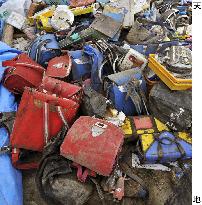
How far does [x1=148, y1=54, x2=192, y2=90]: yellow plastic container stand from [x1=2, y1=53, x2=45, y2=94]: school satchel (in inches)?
52.9

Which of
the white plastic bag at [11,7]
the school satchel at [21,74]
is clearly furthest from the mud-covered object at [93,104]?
the white plastic bag at [11,7]

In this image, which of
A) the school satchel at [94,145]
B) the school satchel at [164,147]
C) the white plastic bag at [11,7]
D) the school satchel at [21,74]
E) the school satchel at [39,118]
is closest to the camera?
the school satchel at [94,145]

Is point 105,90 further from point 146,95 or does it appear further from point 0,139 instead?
point 0,139

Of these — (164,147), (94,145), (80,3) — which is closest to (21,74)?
(94,145)

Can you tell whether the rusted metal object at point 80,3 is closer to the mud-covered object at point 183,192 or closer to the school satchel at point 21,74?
the school satchel at point 21,74

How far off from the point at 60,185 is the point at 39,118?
27.0 inches

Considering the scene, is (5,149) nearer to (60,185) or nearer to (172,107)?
(60,185)

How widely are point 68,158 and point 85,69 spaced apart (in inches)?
57.5

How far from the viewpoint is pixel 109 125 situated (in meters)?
3.26

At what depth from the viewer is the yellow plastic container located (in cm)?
344

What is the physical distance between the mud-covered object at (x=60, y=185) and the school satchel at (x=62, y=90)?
67 cm

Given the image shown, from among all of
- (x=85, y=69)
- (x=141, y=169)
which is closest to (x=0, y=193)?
(x=141, y=169)

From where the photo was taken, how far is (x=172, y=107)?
→ 3.48 meters

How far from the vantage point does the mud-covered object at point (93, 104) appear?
3.57 m
